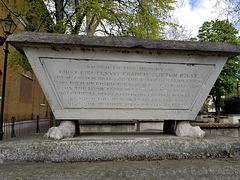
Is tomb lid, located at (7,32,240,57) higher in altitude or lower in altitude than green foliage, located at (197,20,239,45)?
lower

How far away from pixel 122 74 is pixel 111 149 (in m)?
1.28

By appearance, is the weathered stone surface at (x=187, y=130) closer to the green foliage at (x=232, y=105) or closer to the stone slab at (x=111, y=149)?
the stone slab at (x=111, y=149)

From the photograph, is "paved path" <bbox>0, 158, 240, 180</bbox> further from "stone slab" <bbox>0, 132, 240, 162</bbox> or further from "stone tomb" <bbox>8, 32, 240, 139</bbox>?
"stone tomb" <bbox>8, 32, 240, 139</bbox>

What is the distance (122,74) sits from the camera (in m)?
3.07

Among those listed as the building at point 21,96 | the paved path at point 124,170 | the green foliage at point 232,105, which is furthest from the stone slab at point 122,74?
the green foliage at point 232,105

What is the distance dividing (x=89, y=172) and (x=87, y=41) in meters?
1.96

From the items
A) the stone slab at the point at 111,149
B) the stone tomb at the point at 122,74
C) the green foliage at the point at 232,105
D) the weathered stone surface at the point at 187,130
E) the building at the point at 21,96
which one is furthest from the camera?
the green foliage at the point at 232,105

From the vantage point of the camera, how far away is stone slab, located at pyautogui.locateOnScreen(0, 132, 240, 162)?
240cm

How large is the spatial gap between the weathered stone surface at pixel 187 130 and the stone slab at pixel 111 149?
296 mm

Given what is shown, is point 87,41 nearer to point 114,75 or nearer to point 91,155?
point 114,75

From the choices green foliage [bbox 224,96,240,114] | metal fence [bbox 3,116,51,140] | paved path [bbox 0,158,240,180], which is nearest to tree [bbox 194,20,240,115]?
green foliage [bbox 224,96,240,114]

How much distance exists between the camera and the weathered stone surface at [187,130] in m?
3.07

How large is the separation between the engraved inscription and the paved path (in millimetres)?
1070

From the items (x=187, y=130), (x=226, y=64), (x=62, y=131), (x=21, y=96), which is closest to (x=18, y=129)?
(x=21, y=96)
